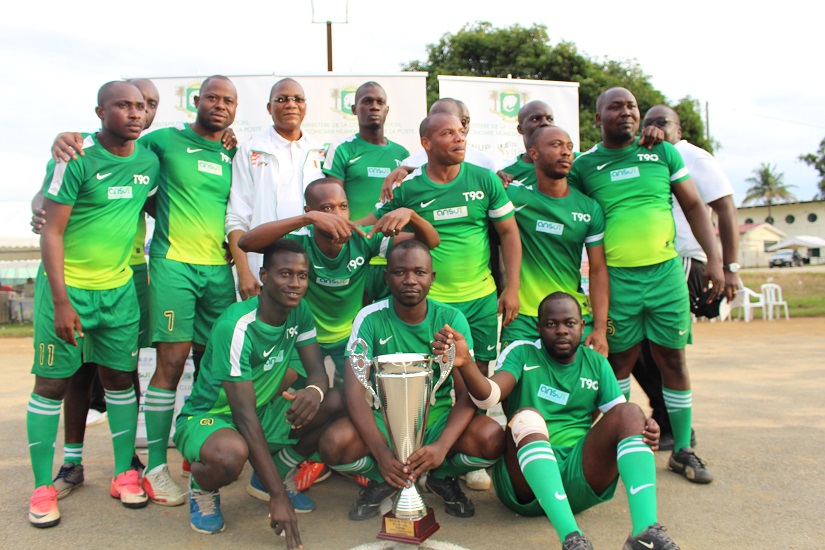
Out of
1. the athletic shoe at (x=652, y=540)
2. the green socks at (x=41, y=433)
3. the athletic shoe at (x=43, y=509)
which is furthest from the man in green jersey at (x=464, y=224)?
the athletic shoe at (x=43, y=509)

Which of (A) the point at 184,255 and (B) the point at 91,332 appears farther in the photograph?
(A) the point at 184,255

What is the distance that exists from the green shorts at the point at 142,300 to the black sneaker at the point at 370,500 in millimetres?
1700

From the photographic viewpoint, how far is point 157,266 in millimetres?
4055

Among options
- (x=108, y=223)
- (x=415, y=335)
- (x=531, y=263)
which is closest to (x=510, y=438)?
(x=415, y=335)

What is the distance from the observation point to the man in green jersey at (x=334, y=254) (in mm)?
3703

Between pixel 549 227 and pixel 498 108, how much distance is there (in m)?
2.94

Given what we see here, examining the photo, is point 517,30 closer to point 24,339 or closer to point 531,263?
point 24,339

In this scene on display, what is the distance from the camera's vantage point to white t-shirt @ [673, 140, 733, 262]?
474cm

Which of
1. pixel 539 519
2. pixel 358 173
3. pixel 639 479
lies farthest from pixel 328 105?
pixel 639 479

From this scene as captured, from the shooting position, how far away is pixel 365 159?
182 inches

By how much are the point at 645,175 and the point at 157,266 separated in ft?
10.2

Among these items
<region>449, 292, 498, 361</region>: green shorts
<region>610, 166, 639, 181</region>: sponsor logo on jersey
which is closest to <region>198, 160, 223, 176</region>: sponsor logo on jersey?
<region>449, 292, 498, 361</region>: green shorts

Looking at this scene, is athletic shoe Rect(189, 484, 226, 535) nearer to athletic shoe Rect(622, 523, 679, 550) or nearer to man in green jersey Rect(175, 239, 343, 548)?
man in green jersey Rect(175, 239, 343, 548)

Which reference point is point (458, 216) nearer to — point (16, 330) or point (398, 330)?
point (398, 330)
